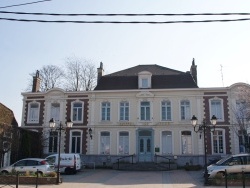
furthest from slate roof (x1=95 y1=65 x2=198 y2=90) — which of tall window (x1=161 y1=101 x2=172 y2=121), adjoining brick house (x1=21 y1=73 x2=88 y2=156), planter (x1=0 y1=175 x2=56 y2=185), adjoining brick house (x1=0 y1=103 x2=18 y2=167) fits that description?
planter (x1=0 y1=175 x2=56 y2=185)

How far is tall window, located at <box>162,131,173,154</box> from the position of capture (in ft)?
97.6

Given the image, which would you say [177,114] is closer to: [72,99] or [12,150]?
[72,99]

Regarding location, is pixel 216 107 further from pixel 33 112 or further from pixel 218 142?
pixel 33 112

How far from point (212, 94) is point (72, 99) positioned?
13.2m

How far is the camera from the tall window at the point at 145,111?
3052 cm

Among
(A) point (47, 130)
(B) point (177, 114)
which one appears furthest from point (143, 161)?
(A) point (47, 130)

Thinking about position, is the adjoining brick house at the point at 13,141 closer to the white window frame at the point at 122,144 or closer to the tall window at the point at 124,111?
the white window frame at the point at 122,144

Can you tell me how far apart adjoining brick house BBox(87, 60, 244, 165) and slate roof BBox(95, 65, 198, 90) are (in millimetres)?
95

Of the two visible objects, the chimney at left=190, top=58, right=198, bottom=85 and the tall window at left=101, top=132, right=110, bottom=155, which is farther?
the chimney at left=190, top=58, right=198, bottom=85

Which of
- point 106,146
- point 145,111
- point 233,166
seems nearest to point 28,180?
point 233,166

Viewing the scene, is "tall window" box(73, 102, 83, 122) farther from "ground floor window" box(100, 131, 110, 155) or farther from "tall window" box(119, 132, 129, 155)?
"tall window" box(119, 132, 129, 155)

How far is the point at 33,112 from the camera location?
3244 centimetres

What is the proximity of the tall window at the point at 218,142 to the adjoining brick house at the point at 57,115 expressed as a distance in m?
11.8

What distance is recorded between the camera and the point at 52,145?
31.6m
